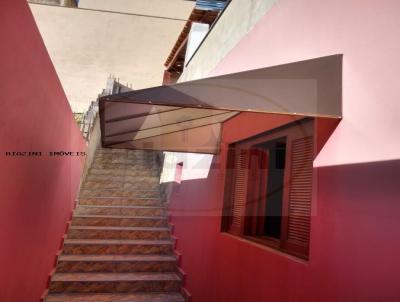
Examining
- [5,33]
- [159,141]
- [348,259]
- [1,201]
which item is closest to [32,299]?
[1,201]

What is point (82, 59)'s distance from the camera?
15.7 m

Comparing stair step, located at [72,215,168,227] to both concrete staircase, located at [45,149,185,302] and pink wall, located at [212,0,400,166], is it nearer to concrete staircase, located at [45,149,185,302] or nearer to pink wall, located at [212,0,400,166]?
concrete staircase, located at [45,149,185,302]

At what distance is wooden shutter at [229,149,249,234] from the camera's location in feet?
16.4

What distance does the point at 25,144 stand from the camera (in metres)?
→ 3.21

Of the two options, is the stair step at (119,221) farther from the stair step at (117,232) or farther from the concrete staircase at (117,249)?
the stair step at (117,232)

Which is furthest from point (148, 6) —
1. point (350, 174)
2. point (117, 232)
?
point (350, 174)

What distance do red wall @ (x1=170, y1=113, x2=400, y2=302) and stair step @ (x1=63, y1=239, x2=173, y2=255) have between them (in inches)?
140

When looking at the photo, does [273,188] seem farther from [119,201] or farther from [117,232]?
[119,201]

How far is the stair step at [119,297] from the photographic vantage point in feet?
20.2

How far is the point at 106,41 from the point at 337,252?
1428 cm

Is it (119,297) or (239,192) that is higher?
(239,192)

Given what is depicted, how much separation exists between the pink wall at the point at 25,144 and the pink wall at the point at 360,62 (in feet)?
9.59

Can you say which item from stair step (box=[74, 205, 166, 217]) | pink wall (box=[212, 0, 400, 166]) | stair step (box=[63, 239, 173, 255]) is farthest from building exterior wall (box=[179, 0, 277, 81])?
stair step (box=[63, 239, 173, 255])

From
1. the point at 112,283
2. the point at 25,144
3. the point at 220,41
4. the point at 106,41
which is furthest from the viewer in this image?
the point at 106,41
